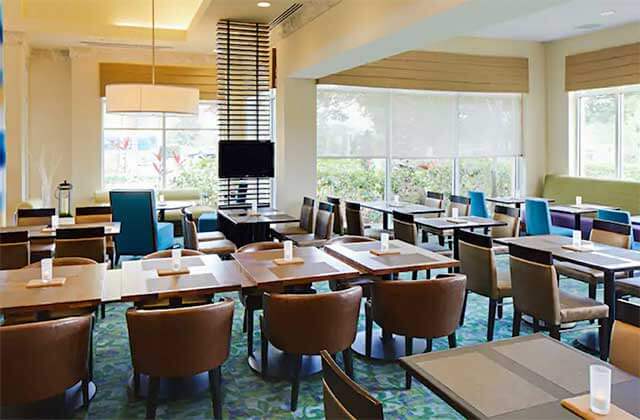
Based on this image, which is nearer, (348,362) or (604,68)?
(348,362)

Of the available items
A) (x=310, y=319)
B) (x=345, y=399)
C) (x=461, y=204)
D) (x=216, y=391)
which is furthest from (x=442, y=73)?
(x=345, y=399)

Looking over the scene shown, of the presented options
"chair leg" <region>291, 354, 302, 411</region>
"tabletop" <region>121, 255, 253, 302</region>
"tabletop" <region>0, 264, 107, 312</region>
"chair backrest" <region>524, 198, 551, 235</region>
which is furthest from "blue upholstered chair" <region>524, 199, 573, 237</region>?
"tabletop" <region>0, 264, 107, 312</region>

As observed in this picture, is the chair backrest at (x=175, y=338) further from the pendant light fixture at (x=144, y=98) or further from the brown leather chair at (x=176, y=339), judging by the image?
the pendant light fixture at (x=144, y=98)

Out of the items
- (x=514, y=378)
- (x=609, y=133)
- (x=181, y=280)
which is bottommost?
(x=514, y=378)

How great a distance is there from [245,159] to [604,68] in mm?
6013

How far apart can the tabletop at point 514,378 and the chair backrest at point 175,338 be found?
117cm

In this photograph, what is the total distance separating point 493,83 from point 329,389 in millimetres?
8555

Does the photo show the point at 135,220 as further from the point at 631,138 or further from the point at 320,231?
the point at 631,138

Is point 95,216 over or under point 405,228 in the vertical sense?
over

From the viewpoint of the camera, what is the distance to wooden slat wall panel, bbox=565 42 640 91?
7.77 m

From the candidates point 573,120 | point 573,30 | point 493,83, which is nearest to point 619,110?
point 573,120

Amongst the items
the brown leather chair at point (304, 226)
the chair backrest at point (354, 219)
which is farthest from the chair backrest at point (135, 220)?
the chair backrest at point (354, 219)

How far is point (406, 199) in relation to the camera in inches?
351

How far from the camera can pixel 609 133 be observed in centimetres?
852
